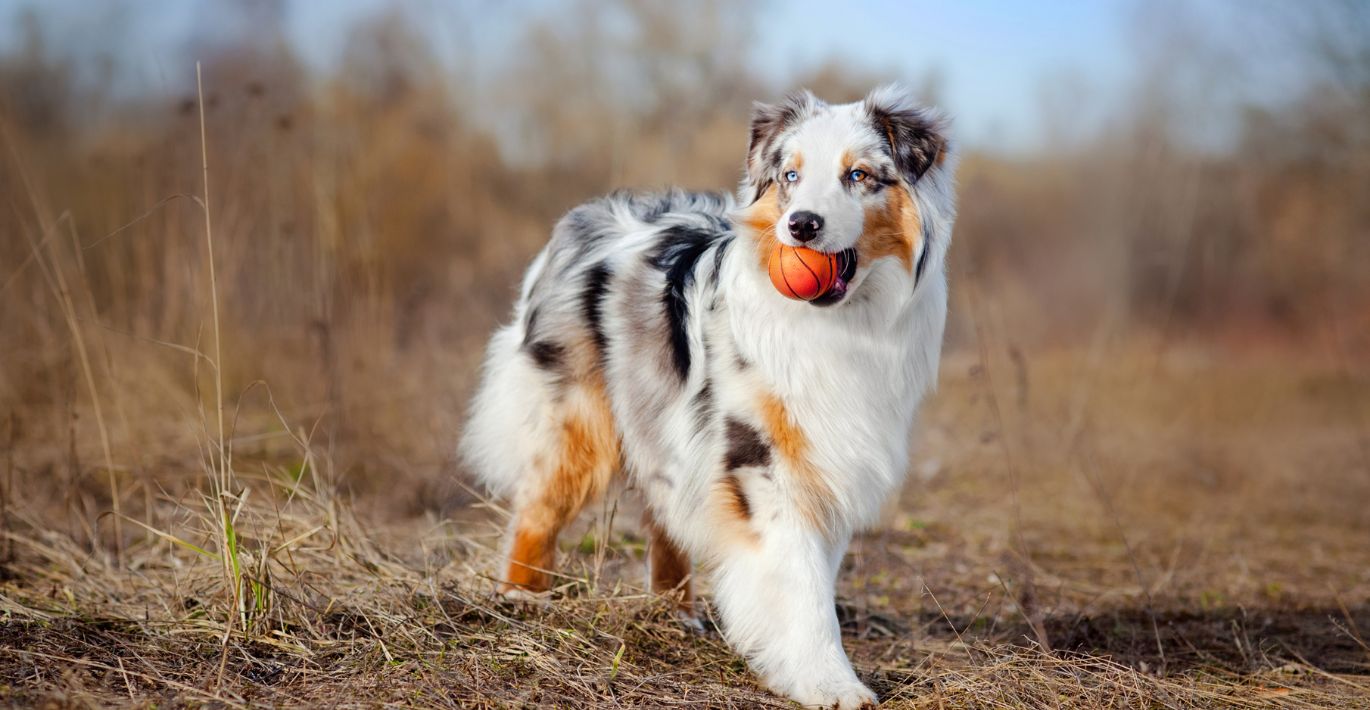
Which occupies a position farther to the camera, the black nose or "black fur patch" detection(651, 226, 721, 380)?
"black fur patch" detection(651, 226, 721, 380)

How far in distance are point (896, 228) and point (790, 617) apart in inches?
47.2

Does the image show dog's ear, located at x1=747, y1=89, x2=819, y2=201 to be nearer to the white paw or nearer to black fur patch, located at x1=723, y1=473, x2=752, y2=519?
black fur patch, located at x1=723, y1=473, x2=752, y2=519

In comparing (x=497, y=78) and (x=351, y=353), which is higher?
(x=497, y=78)

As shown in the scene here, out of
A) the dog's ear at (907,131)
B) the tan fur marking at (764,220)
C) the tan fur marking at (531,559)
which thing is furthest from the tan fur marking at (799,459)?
the tan fur marking at (531,559)

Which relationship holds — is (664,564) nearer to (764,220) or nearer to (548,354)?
(548,354)

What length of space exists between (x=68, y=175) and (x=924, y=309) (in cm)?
730

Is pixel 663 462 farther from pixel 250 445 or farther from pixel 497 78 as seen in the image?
pixel 497 78

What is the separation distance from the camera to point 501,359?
4305 mm

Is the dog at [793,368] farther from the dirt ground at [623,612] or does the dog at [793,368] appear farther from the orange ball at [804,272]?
the dirt ground at [623,612]

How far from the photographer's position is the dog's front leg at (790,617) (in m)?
3.17

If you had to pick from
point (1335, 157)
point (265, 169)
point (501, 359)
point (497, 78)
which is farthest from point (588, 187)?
point (1335, 157)

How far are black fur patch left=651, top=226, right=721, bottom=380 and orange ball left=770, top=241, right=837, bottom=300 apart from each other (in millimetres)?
515

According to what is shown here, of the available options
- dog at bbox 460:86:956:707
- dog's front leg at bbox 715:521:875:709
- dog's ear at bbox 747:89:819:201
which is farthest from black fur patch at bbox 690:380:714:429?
dog's ear at bbox 747:89:819:201

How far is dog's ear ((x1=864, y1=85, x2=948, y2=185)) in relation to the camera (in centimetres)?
336
